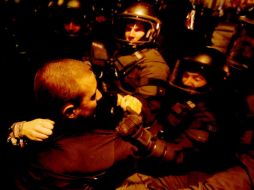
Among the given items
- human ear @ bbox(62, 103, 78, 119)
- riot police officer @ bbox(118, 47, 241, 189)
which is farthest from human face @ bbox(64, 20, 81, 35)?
human ear @ bbox(62, 103, 78, 119)

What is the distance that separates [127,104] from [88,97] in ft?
2.09

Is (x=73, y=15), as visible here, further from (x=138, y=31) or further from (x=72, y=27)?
(x=138, y=31)

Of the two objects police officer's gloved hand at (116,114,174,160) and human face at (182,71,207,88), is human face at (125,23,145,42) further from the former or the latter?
police officer's gloved hand at (116,114,174,160)

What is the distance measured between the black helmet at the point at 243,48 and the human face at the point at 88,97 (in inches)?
76.2

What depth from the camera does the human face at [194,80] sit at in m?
3.33

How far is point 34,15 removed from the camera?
19.6 feet

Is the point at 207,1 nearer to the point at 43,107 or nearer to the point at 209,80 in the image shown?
the point at 209,80

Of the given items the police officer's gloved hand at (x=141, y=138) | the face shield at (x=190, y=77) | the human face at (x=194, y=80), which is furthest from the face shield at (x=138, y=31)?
the police officer's gloved hand at (x=141, y=138)

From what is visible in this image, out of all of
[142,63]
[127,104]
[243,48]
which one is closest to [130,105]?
[127,104]

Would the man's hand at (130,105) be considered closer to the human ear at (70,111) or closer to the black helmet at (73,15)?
the human ear at (70,111)

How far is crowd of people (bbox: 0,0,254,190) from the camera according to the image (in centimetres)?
198

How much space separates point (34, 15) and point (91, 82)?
4652 millimetres

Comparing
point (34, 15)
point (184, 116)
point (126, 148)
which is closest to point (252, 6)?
point (184, 116)

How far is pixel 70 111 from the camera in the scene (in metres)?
2.03
